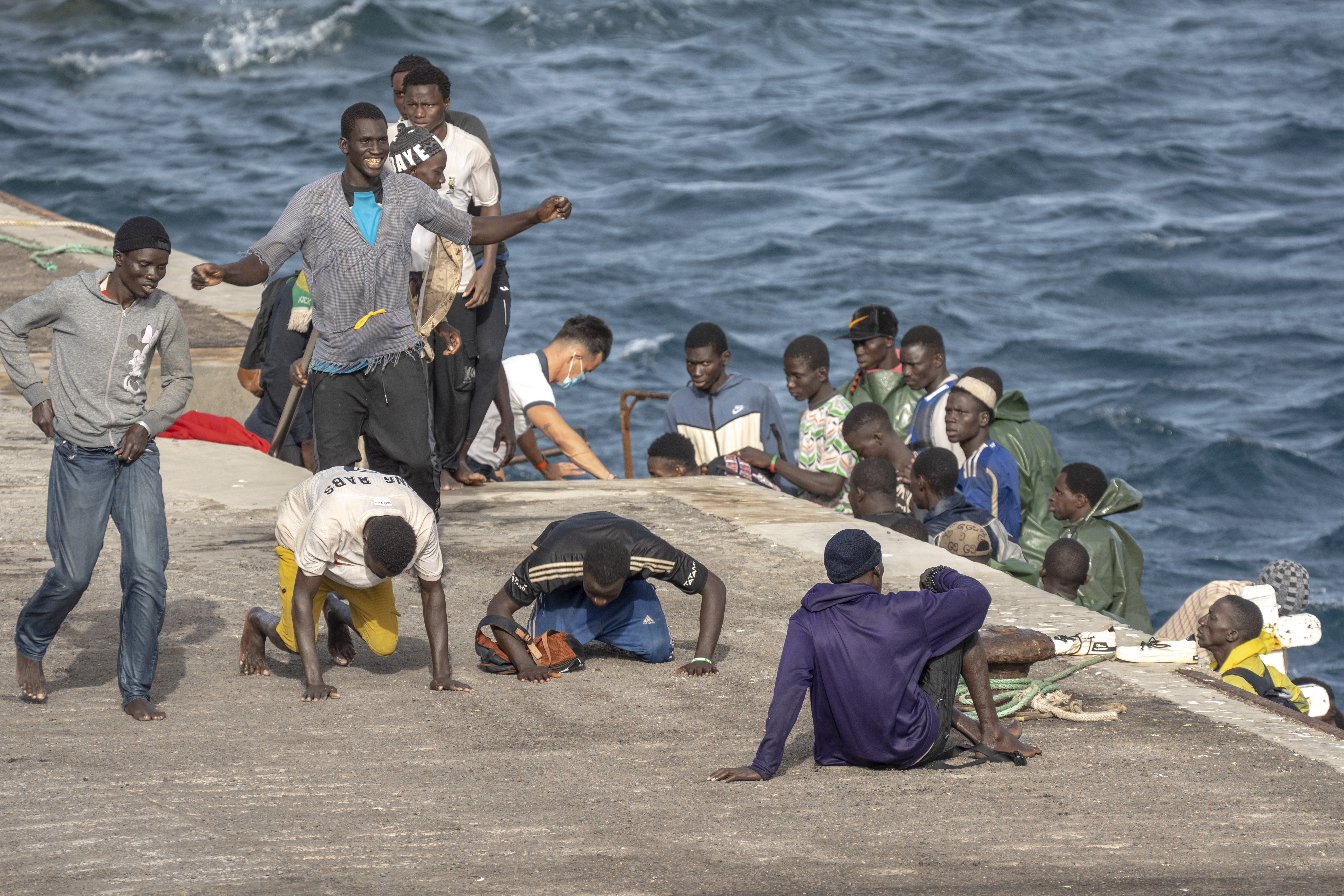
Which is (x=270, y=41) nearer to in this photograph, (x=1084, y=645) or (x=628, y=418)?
(x=628, y=418)

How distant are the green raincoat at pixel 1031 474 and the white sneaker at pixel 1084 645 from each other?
2.88 metres

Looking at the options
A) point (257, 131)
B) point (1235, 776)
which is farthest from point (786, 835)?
point (257, 131)

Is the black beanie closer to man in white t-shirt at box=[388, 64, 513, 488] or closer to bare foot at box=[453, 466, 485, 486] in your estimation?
man in white t-shirt at box=[388, 64, 513, 488]

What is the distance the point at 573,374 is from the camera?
10148 mm

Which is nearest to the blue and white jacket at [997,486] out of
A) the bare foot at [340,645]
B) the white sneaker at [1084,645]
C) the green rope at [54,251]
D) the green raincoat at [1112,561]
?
the green raincoat at [1112,561]

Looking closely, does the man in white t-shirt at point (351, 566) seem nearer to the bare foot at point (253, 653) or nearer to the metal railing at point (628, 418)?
the bare foot at point (253, 653)

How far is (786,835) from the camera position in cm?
507

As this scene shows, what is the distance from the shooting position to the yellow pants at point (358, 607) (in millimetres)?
6496

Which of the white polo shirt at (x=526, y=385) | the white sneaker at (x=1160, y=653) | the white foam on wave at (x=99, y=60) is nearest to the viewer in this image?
the white sneaker at (x=1160, y=653)

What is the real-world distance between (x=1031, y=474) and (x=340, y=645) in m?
4.86

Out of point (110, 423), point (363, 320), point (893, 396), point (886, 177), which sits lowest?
point (893, 396)

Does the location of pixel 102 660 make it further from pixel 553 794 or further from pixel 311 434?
pixel 311 434

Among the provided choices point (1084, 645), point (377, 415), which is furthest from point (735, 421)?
point (1084, 645)

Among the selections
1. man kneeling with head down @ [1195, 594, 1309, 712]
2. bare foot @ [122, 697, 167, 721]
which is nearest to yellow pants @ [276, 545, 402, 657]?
bare foot @ [122, 697, 167, 721]
